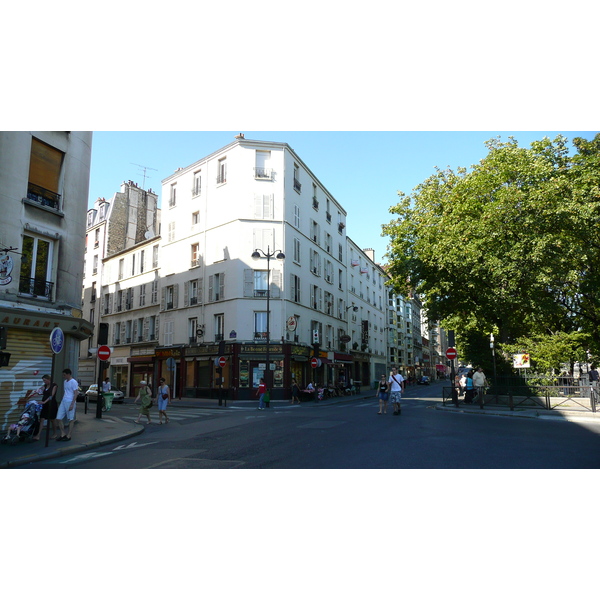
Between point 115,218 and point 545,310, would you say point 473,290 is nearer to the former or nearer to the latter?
point 545,310

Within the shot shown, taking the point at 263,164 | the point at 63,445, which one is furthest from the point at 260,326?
the point at 63,445

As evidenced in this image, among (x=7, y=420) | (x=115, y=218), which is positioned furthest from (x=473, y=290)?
(x=115, y=218)

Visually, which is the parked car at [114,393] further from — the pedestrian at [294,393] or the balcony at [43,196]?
the balcony at [43,196]

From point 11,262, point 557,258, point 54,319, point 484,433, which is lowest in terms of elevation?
point 484,433

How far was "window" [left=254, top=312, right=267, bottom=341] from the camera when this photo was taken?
31.8 meters

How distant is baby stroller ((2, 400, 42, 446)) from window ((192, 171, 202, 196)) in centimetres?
2682

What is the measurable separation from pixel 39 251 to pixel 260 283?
1801 cm

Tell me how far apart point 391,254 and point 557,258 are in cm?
942

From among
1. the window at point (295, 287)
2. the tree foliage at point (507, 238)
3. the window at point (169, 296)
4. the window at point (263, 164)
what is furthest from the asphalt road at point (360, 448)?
the window at point (263, 164)

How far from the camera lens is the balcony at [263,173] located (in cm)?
3375

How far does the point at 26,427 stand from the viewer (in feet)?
37.2

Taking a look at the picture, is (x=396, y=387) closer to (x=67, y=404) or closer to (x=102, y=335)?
(x=67, y=404)

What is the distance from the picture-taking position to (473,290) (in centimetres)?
2339

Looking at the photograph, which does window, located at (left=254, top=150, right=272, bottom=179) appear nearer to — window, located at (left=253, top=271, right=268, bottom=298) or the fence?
window, located at (left=253, top=271, right=268, bottom=298)
